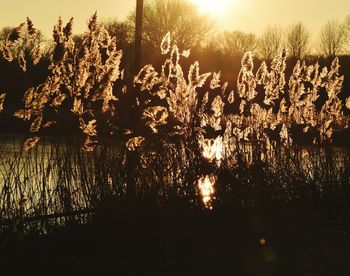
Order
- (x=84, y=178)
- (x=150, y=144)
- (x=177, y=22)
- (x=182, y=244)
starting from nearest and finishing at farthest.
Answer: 1. (x=182, y=244)
2. (x=84, y=178)
3. (x=150, y=144)
4. (x=177, y=22)

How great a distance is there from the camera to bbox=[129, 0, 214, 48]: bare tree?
134 ft

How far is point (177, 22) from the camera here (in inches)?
1646

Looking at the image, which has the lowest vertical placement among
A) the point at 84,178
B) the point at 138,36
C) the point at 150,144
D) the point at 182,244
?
the point at 182,244

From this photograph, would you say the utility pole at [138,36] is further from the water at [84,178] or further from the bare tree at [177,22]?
the bare tree at [177,22]

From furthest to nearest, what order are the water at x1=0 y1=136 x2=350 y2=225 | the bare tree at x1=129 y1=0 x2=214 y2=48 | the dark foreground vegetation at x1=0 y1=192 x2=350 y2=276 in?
the bare tree at x1=129 y1=0 x2=214 y2=48 < the water at x1=0 y1=136 x2=350 y2=225 < the dark foreground vegetation at x1=0 y1=192 x2=350 y2=276

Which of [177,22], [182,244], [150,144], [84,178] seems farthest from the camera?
[177,22]

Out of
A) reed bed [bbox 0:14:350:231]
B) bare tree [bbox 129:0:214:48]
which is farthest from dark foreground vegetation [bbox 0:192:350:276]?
bare tree [bbox 129:0:214:48]

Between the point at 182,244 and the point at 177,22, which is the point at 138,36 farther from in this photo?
the point at 177,22

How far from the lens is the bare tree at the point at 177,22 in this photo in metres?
40.9

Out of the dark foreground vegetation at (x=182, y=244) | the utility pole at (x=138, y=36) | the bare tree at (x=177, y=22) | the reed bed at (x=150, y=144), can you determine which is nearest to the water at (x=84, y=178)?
the reed bed at (x=150, y=144)

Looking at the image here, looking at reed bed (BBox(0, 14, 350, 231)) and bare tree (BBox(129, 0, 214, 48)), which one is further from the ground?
bare tree (BBox(129, 0, 214, 48))

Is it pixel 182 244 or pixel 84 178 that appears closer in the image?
pixel 182 244

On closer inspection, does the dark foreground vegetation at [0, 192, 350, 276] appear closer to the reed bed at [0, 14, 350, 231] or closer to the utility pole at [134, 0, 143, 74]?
the reed bed at [0, 14, 350, 231]

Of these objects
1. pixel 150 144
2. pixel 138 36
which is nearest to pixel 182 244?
pixel 150 144
